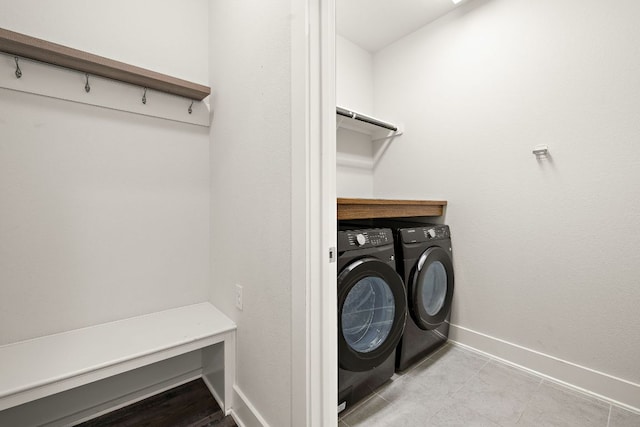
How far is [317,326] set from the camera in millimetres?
858

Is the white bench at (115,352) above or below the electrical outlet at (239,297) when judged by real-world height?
below

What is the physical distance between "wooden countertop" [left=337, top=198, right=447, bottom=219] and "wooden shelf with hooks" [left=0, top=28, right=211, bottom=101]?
1.04 meters

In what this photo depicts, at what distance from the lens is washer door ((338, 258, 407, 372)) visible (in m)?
Result: 1.14

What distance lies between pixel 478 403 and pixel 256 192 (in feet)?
5.03

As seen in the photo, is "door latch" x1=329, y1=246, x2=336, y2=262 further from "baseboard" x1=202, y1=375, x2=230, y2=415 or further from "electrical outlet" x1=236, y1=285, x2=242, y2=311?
"baseboard" x1=202, y1=375, x2=230, y2=415

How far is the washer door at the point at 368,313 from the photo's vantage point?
114 centimetres

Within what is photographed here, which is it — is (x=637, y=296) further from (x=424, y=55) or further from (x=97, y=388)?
(x=97, y=388)

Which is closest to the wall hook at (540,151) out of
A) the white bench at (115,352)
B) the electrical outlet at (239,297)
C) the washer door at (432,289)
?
the washer door at (432,289)

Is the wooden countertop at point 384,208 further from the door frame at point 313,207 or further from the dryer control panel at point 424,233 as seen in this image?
the door frame at point 313,207

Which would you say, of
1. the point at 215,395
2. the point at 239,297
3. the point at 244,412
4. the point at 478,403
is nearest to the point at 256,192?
the point at 239,297

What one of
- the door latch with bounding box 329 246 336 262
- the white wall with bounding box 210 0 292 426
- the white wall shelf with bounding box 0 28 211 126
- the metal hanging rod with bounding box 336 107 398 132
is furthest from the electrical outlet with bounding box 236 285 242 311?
the metal hanging rod with bounding box 336 107 398 132

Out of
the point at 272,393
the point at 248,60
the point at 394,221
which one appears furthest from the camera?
the point at 394,221

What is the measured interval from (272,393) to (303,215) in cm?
75

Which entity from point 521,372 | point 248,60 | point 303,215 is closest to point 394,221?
point 521,372
